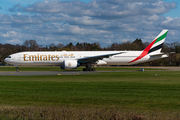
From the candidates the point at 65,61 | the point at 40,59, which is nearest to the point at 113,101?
the point at 65,61

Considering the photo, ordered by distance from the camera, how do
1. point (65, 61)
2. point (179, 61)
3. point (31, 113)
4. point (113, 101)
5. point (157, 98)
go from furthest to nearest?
point (179, 61) → point (65, 61) → point (157, 98) → point (113, 101) → point (31, 113)

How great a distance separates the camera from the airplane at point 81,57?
4216 centimetres

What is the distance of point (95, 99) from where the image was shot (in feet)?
43.0

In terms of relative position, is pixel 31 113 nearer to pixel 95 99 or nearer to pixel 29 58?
pixel 95 99

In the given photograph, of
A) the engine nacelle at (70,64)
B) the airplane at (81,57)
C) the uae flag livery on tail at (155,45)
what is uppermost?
the uae flag livery on tail at (155,45)

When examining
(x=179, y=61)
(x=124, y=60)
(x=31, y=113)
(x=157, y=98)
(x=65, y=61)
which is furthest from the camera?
(x=179, y=61)

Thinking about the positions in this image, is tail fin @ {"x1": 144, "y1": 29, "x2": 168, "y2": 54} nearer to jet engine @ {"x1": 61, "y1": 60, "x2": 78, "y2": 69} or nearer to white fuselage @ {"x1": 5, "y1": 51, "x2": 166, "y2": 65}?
white fuselage @ {"x1": 5, "y1": 51, "x2": 166, "y2": 65}

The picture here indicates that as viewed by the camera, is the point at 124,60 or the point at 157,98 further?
the point at 124,60

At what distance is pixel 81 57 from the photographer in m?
44.3

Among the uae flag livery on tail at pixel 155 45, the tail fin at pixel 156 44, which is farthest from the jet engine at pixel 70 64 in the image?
the tail fin at pixel 156 44

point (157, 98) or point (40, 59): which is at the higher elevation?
point (40, 59)

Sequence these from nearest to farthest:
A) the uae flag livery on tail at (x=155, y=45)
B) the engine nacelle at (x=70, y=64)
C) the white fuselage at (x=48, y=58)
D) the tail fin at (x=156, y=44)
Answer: the engine nacelle at (x=70, y=64) < the white fuselage at (x=48, y=58) < the uae flag livery on tail at (x=155, y=45) < the tail fin at (x=156, y=44)

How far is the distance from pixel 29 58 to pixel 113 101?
109 ft

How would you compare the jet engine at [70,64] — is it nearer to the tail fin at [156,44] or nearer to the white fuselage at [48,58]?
the white fuselage at [48,58]
